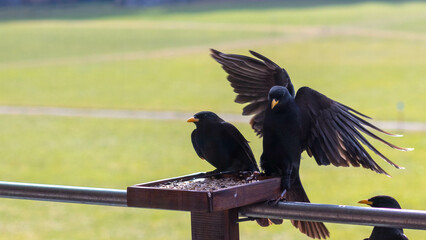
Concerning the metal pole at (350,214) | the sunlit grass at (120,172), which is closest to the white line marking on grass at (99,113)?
the sunlit grass at (120,172)

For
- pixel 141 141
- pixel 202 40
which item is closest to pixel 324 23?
pixel 202 40

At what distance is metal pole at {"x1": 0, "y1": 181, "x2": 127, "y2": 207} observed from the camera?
1.99 metres

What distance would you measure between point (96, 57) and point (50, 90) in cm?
1300

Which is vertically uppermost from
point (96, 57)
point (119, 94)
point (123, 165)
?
point (96, 57)

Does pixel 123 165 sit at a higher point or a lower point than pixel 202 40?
lower

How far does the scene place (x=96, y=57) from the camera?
46.6 metres

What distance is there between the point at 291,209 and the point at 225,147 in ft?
1.90

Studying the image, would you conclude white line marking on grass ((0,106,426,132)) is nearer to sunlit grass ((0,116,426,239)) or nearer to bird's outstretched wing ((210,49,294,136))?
sunlit grass ((0,116,426,239))

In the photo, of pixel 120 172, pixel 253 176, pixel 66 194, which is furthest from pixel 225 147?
pixel 120 172

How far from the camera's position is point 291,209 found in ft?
5.92

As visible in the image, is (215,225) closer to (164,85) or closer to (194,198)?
(194,198)

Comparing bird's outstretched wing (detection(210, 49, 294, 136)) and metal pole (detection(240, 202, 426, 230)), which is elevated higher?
bird's outstretched wing (detection(210, 49, 294, 136))

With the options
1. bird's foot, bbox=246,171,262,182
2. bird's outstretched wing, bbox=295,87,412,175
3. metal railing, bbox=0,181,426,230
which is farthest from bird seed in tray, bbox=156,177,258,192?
bird's outstretched wing, bbox=295,87,412,175

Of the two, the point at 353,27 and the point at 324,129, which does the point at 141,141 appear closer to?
the point at 324,129
